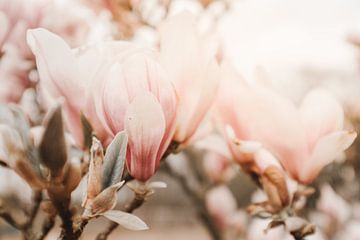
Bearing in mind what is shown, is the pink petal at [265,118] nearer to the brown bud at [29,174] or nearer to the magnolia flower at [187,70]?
the magnolia flower at [187,70]

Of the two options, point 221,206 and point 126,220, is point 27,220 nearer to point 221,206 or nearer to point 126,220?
point 126,220

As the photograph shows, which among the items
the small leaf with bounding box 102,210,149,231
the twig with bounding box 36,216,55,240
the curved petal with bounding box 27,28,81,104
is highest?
the curved petal with bounding box 27,28,81,104

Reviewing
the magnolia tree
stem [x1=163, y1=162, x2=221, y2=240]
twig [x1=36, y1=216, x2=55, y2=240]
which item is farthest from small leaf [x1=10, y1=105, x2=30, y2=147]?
stem [x1=163, y1=162, x2=221, y2=240]

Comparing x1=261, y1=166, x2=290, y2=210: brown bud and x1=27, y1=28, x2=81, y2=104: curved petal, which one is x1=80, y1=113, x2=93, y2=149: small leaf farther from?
x1=261, y1=166, x2=290, y2=210: brown bud

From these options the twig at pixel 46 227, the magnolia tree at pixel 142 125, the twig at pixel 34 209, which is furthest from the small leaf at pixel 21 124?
the twig at pixel 34 209

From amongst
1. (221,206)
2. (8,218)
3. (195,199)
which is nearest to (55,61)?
(8,218)

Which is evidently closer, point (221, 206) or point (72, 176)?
point (72, 176)
